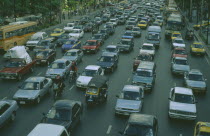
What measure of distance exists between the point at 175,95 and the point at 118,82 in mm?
8067

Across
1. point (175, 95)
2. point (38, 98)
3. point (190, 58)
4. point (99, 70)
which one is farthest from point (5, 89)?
point (190, 58)

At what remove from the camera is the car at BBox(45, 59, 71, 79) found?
27062 millimetres

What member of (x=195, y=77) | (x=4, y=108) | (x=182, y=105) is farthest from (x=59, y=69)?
(x=182, y=105)

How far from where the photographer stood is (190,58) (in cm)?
3828

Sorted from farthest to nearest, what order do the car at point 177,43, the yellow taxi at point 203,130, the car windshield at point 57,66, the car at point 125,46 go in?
the car at point 177,43 → the car at point 125,46 → the car windshield at point 57,66 → the yellow taxi at point 203,130

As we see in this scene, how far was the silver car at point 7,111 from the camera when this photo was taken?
17422 millimetres

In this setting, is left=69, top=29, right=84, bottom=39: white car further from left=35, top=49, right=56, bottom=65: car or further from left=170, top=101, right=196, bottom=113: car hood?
left=170, top=101, right=196, bottom=113: car hood

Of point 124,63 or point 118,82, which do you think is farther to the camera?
point 124,63

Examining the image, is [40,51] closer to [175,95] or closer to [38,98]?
[38,98]

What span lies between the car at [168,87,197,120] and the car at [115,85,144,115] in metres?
2.10

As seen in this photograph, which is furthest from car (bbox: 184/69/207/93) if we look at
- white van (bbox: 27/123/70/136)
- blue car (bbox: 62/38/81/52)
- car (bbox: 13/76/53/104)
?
blue car (bbox: 62/38/81/52)

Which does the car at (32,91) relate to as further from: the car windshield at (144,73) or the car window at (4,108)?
the car windshield at (144,73)

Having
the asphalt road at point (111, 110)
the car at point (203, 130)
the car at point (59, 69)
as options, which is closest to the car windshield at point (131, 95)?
the asphalt road at point (111, 110)

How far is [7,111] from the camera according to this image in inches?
707
